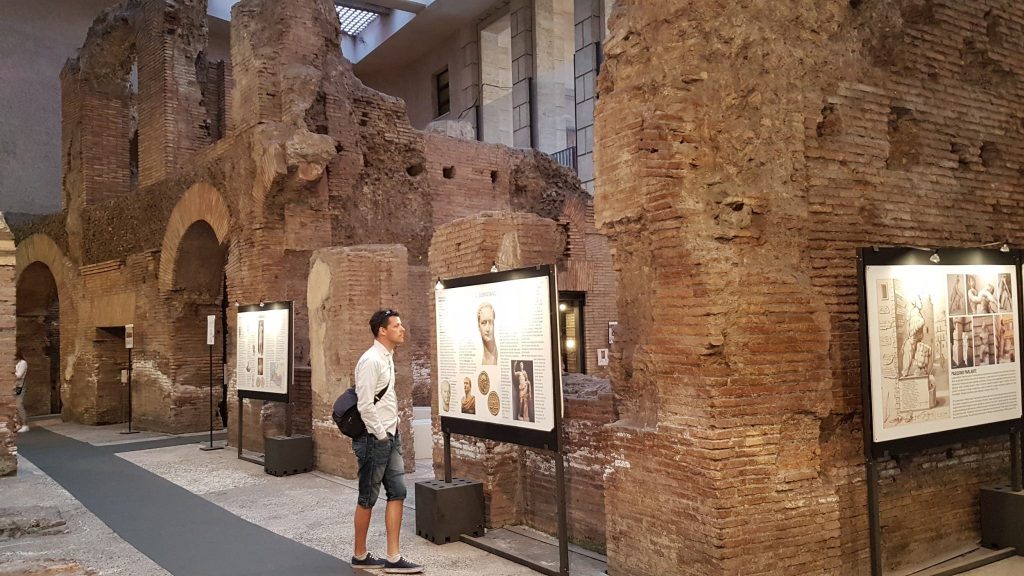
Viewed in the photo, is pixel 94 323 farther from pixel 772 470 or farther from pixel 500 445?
pixel 772 470

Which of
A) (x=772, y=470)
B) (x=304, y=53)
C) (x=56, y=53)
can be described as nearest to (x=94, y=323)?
(x=304, y=53)

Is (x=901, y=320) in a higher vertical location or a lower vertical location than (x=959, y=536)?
higher

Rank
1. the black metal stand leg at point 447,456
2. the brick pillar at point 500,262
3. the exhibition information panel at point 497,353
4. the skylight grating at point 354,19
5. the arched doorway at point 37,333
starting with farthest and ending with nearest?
the skylight grating at point 354,19 → the arched doorway at point 37,333 → the brick pillar at point 500,262 → the black metal stand leg at point 447,456 → the exhibition information panel at point 497,353

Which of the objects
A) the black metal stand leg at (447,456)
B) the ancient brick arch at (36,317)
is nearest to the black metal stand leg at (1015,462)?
the black metal stand leg at (447,456)

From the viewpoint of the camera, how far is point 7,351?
27.9 ft

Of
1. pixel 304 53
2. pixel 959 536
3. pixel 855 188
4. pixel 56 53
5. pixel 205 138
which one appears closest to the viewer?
pixel 855 188

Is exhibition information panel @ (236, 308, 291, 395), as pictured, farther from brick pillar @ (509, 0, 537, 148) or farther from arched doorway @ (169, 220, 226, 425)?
brick pillar @ (509, 0, 537, 148)

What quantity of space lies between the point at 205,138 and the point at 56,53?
10.8 m

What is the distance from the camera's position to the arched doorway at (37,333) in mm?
15984

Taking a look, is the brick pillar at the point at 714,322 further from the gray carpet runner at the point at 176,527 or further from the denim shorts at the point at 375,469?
the gray carpet runner at the point at 176,527

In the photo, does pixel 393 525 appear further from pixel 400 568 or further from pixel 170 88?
pixel 170 88

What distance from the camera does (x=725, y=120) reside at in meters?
4.23

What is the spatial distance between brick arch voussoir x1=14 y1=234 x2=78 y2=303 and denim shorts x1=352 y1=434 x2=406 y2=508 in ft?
39.6

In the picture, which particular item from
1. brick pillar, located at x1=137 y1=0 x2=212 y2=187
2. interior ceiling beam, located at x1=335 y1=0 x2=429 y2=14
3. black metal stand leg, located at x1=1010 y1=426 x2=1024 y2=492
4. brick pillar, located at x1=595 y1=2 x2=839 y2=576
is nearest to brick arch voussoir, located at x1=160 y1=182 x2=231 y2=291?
brick pillar, located at x1=137 y1=0 x2=212 y2=187
